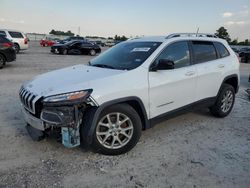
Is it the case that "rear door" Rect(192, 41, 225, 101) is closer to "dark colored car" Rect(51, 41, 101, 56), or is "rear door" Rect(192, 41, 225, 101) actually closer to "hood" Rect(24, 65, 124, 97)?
"hood" Rect(24, 65, 124, 97)

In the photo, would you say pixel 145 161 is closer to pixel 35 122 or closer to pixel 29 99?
pixel 35 122

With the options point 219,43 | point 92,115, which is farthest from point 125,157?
point 219,43

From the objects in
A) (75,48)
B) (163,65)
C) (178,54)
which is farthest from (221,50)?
(75,48)

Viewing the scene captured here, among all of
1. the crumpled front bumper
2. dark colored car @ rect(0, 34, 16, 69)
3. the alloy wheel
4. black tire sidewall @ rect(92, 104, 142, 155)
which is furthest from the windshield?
dark colored car @ rect(0, 34, 16, 69)

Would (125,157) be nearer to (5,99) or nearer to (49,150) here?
(49,150)

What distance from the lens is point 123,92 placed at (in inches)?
149

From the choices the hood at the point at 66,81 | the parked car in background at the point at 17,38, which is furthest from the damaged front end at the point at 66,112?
the parked car in background at the point at 17,38

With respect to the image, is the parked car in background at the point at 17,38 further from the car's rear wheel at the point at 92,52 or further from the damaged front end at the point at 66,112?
the damaged front end at the point at 66,112

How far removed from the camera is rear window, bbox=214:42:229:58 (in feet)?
18.9

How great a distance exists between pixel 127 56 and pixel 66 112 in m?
1.66

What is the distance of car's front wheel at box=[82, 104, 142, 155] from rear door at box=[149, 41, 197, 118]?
419 mm

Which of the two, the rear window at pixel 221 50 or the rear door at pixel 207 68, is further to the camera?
the rear window at pixel 221 50

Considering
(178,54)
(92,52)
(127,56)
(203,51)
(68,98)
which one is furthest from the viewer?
(92,52)

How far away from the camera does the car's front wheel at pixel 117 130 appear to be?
3736 mm
